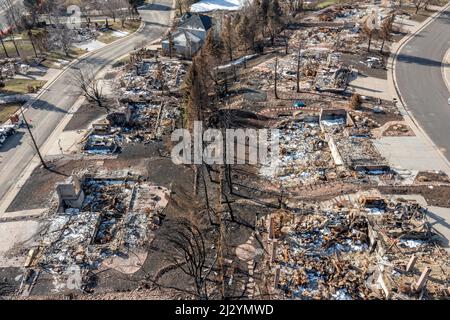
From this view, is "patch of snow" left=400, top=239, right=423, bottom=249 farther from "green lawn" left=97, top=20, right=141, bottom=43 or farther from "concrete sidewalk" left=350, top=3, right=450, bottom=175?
"green lawn" left=97, top=20, right=141, bottom=43

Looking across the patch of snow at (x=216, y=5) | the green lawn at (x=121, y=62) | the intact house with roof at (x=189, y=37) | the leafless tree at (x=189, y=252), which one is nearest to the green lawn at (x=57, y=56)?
the green lawn at (x=121, y=62)

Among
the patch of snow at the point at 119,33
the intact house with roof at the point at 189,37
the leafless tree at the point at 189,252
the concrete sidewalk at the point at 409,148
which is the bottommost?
the leafless tree at the point at 189,252

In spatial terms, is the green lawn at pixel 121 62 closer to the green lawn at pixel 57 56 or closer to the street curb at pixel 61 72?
the street curb at pixel 61 72

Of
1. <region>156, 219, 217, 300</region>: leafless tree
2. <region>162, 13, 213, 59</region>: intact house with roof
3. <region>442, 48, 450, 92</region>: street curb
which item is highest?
<region>162, 13, 213, 59</region>: intact house with roof

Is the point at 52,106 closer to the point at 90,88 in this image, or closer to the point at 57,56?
the point at 90,88

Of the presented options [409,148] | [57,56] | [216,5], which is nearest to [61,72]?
[57,56]

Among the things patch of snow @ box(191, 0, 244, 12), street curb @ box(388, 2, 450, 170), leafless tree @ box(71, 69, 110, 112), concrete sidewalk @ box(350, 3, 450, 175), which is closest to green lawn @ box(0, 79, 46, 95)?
leafless tree @ box(71, 69, 110, 112)
